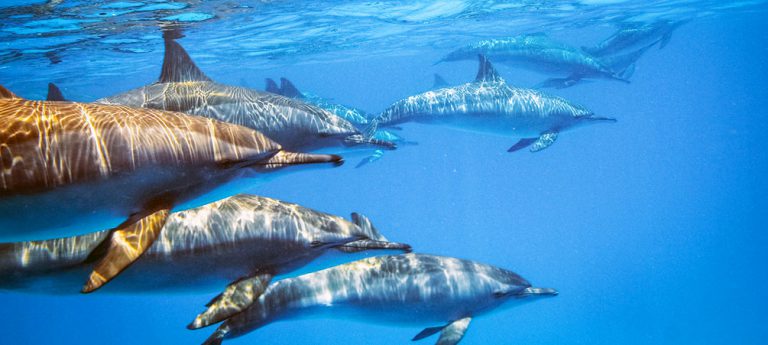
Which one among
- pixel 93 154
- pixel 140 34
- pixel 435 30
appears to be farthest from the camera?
pixel 435 30

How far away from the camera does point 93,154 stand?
9.52 feet

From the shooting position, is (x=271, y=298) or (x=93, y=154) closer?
(x=93, y=154)

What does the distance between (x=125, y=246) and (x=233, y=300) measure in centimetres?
154

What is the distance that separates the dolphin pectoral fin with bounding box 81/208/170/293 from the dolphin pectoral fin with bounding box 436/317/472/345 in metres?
5.07

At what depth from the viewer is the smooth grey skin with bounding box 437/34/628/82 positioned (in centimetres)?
1636

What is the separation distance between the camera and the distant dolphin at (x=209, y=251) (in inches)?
174

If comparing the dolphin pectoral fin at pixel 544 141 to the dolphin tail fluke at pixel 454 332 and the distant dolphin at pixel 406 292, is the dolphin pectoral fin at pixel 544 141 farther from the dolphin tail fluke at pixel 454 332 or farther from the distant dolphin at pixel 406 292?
the dolphin tail fluke at pixel 454 332

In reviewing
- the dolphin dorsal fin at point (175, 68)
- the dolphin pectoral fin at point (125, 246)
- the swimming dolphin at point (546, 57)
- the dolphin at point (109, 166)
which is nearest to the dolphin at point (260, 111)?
the dolphin dorsal fin at point (175, 68)

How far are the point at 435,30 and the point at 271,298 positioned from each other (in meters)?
22.0

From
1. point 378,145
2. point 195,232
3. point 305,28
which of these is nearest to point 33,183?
point 195,232

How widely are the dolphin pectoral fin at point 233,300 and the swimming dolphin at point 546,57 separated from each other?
13029mm

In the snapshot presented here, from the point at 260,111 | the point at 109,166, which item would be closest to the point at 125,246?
the point at 109,166

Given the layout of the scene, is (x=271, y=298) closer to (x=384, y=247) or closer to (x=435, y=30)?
(x=384, y=247)

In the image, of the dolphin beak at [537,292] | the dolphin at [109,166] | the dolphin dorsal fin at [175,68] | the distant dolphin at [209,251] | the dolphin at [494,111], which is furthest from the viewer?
the dolphin at [494,111]
